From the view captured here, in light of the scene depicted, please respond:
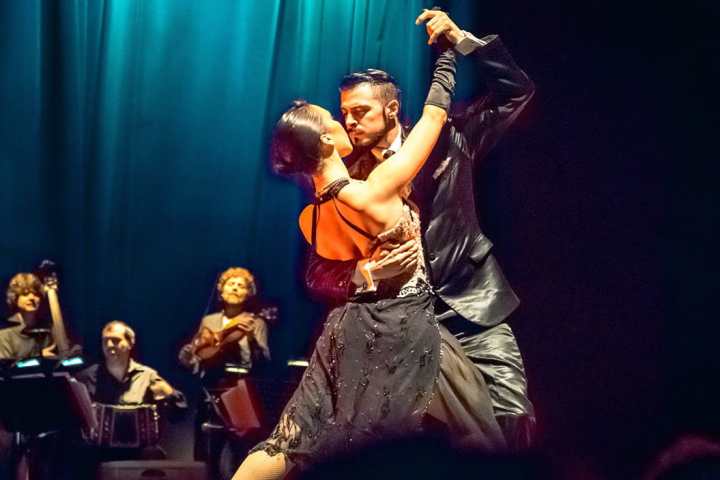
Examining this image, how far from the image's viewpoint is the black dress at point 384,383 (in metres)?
3.02

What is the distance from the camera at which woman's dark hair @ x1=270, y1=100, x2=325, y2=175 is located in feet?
10.2

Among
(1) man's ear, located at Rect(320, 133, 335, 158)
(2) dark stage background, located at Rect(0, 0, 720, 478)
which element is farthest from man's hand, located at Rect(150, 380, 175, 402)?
(1) man's ear, located at Rect(320, 133, 335, 158)

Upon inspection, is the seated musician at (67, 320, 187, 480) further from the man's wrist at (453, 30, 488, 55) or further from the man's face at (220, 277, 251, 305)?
the man's wrist at (453, 30, 488, 55)

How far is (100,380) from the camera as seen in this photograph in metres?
6.10

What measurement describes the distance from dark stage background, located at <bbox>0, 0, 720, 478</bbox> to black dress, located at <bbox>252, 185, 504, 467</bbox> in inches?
84.7

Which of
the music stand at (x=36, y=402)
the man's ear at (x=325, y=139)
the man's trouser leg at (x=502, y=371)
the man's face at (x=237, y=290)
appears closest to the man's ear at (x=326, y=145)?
the man's ear at (x=325, y=139)

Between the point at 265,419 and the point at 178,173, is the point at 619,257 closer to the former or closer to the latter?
the point at 265,419

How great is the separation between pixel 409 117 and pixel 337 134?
259 cm

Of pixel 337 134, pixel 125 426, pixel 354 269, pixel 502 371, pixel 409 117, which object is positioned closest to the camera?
pixel 337 134

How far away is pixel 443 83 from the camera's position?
3.19m

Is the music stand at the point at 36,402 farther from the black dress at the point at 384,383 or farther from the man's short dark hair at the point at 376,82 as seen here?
the man's short dark hair at the point at 376,82

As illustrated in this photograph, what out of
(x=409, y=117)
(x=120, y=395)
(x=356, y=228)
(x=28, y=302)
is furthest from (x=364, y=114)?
(x=28, y=302)

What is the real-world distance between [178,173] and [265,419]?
1870 millimetres

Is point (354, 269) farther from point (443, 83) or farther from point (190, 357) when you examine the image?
point (190, 357)
